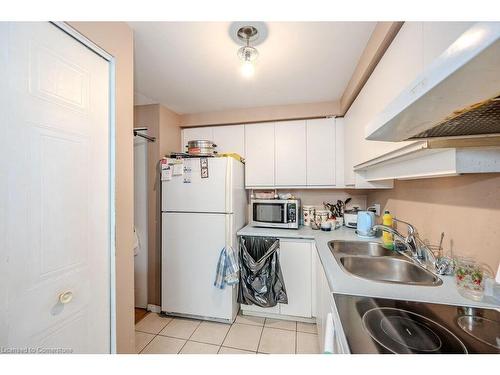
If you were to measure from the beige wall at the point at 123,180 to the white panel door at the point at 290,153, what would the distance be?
1.55 m

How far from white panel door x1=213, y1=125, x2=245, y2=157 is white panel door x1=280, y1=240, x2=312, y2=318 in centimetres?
119

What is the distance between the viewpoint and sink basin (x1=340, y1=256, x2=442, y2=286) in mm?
1212

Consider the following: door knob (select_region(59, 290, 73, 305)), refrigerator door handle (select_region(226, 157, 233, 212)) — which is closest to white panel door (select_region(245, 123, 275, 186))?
refrigerator door handle (select_region(226, 157, 233, 212))

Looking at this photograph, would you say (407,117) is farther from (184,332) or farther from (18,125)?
(184,332)

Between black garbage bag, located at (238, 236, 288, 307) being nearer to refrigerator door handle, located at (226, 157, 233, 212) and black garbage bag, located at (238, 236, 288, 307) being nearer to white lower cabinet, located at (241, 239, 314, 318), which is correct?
white lower cabinet, located at (241, 239, 314, 318)

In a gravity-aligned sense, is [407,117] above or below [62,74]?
below

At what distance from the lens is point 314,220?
2.33 metres

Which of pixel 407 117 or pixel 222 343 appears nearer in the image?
pixel 407 117

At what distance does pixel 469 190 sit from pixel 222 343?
1964 mm

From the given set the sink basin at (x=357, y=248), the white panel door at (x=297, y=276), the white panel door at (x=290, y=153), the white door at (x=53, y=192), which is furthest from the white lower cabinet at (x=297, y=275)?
the white door at (x=53, y=192)

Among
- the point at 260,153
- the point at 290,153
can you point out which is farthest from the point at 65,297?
the point at 290,153

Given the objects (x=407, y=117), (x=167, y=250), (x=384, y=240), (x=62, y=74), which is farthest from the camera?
(x=167, y=250)

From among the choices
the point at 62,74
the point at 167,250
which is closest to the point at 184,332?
the point at 167,250

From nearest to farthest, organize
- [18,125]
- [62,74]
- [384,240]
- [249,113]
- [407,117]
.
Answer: [407,117] → [18,125] → [62,74] → [384,240] → [249,113]
